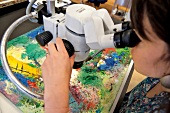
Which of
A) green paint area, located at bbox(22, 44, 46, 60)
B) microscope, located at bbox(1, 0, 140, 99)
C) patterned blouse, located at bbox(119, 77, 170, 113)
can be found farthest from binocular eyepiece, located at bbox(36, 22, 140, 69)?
green paint area, located at bbox(22, 44, 46, 60)

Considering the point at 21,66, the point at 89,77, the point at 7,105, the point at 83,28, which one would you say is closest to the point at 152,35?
the point at 83,28

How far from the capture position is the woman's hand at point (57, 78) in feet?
1.77

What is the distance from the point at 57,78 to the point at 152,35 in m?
0.30

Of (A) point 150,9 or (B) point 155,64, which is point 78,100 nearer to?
(B) point 155,64

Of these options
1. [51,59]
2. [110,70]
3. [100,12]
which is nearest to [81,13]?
[100,12]

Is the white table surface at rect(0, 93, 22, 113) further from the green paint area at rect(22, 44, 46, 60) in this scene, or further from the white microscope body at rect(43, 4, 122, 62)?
the white microscope body at rect(43, 4, 122, 62)

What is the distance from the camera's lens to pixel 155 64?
18.9 inches

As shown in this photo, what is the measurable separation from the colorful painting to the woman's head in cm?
32

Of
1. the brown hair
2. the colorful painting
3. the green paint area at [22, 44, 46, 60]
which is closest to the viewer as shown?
the brown hair

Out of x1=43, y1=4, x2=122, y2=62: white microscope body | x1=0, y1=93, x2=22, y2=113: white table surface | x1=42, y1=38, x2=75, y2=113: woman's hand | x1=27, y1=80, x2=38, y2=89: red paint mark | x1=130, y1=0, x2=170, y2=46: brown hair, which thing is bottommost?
x1=0, y1=93, x2=22, y2=113: white table surface

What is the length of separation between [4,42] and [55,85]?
25 cm

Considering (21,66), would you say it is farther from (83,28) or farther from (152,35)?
(152,35)

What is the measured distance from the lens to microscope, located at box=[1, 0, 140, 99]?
529mm

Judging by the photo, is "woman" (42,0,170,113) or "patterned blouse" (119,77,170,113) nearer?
"woman" (42,0,170,113)
